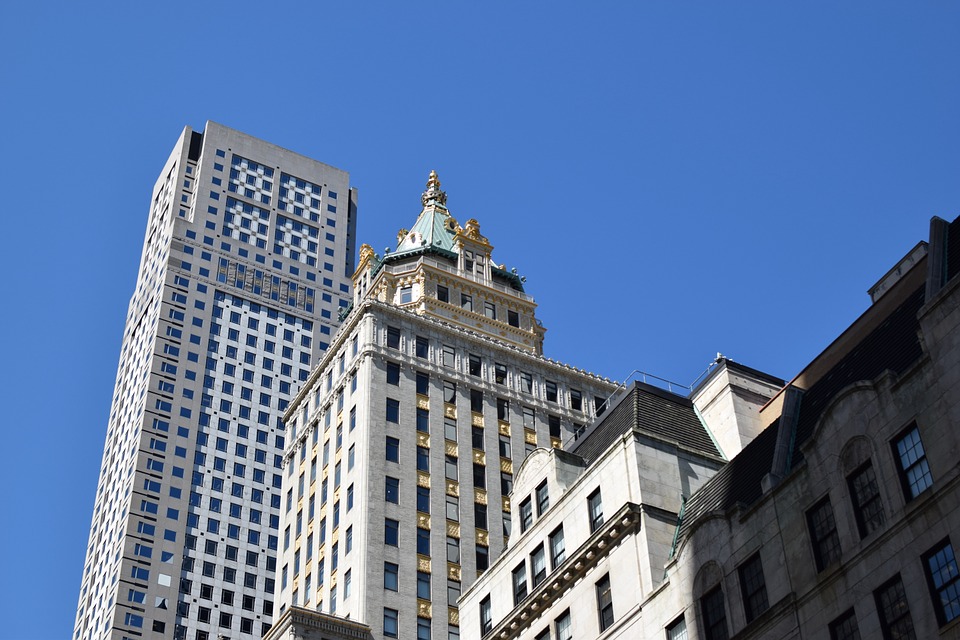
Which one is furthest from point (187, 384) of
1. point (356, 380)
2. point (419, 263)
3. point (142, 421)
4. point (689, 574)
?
point (689, 574)

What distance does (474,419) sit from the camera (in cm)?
10125

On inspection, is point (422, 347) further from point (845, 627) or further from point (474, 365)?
point (845, 627)

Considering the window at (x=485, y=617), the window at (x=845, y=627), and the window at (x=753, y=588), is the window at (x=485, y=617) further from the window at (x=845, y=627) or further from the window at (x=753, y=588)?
the window at (x=845, y=627)

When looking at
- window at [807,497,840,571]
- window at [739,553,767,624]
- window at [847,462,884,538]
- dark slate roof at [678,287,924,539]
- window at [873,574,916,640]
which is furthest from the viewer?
dark slate roof at [678,287,924,539]

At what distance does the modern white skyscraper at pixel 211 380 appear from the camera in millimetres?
137750

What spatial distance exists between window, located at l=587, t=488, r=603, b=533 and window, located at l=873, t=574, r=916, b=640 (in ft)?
54.8

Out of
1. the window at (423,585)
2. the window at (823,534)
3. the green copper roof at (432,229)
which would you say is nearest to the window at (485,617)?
the window at (823,534)

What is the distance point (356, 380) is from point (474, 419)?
9446 mm

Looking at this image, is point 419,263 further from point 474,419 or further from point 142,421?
point 142,421

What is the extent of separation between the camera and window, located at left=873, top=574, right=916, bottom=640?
3596 cm

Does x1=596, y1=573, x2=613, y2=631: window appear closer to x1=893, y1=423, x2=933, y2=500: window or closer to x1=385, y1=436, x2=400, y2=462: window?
x1=893, y1=423, x2=933, y2=500: window

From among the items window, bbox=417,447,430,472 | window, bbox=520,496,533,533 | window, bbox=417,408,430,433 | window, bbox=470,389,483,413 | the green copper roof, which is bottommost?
window, bbox=520,496,533,533

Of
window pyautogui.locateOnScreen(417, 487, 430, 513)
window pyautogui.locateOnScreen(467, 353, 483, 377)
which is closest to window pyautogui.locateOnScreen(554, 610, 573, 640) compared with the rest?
window pyautogui.locateOnScreen(417, 487, 430, 513)

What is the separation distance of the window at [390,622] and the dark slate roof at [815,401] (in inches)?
1457
